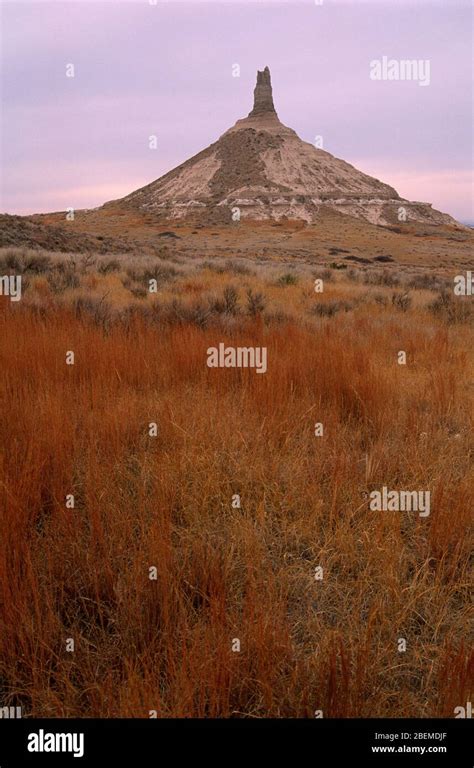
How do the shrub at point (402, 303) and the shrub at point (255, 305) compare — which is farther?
the shrub at point (402, 303)

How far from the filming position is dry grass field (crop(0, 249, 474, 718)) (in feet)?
4.73

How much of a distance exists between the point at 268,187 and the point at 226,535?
315ft

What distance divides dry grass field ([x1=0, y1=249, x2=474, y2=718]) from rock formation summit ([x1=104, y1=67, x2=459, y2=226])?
78083 millimetres

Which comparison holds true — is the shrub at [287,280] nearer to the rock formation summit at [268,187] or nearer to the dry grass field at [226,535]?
the dry grass field at [226,535]

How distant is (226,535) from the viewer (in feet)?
7.15

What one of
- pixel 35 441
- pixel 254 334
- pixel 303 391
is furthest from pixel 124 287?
pixel 35 441

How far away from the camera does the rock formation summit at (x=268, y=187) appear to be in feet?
270

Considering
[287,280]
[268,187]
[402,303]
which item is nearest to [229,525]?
[402,303]

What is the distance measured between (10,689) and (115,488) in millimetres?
991

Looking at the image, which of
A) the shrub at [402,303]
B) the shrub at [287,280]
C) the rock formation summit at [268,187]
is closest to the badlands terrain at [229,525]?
the shrub at [402,303]

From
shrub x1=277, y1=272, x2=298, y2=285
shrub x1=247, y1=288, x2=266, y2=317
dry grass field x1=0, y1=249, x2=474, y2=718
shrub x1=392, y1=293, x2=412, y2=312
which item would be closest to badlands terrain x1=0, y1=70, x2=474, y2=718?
dry grass field x1=0, y1=249, x2=474, y2=718

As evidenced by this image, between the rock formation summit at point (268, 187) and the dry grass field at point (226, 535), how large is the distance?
78083 millimetres

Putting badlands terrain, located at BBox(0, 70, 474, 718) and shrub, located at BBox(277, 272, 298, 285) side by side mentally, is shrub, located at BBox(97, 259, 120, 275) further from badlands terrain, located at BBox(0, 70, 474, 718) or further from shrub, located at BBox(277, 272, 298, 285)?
badlands terrain, located at BBox(0, 70, 474, 718)

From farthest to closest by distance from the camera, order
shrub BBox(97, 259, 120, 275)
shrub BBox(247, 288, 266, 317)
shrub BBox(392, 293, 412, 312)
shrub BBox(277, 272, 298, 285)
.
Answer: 1. shrub BBox(277, 272, 298, 285)
2. shrub BBox(97, 259, 120, 275)
3. shrub BBox(392, 293, 412, 312)
4. shrub BBox(247, 288, 266, 317)
